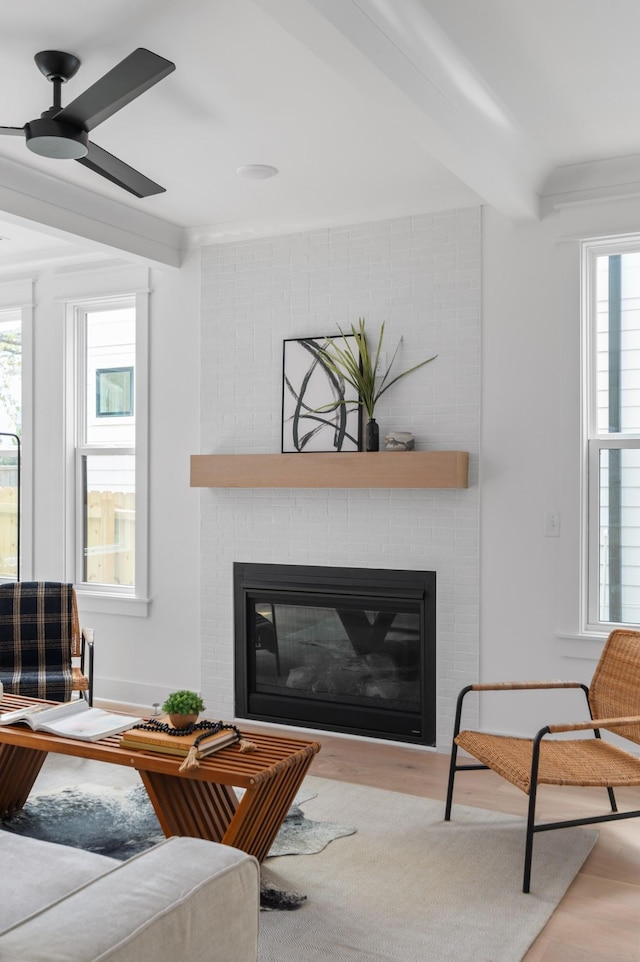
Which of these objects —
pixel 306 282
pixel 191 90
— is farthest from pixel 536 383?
pixel 191 90

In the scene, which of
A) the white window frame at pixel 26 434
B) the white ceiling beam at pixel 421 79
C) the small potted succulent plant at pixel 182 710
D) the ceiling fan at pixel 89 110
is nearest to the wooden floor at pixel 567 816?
the small potted succulent plant at pixel 182 710

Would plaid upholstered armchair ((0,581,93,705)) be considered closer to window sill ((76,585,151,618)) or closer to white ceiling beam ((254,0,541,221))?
window sill ((76,585,151,618))

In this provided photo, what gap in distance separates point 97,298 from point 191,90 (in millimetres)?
2365

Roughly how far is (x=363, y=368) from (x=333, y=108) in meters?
1.43

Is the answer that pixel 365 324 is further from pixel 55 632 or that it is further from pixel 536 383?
pixel 55 632

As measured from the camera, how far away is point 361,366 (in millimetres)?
4418

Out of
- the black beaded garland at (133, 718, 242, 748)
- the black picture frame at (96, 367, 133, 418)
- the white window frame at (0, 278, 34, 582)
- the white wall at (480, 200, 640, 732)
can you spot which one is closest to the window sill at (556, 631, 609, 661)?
the white wall at (480, 200, 640, 732)

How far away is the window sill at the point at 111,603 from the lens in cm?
512

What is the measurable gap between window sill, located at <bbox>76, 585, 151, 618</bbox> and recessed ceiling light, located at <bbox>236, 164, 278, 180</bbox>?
2497mm

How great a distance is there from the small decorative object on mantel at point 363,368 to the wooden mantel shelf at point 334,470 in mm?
144

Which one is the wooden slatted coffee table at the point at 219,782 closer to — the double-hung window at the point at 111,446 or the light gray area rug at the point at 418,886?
the light gray area rug at the point at 418,886

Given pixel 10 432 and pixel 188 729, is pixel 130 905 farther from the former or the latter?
pixel 10 432

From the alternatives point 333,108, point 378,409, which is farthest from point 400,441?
point 333,108

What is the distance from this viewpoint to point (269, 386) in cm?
475
